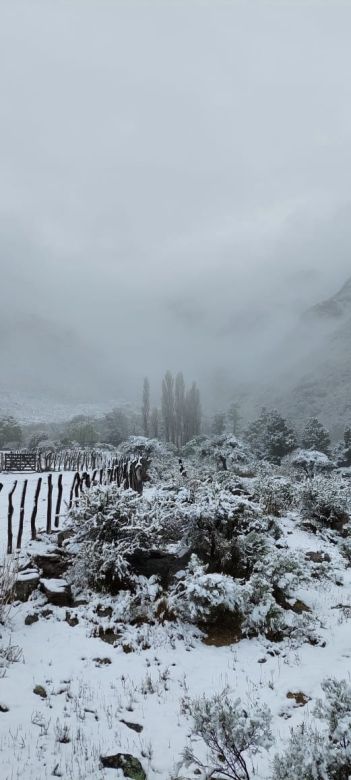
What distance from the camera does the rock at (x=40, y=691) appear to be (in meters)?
5.25

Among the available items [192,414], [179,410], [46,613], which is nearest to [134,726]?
[46,613]

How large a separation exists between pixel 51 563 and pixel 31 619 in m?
1.46

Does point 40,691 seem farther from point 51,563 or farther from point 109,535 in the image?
point 109,535

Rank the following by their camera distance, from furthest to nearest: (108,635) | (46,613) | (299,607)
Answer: (299,607) → (46,613) → (108,635)

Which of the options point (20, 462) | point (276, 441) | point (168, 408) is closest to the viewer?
point (20, 462)

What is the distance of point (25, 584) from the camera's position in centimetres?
756

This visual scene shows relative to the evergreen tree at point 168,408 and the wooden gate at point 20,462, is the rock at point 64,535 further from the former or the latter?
the evergreen tree at point 168,408

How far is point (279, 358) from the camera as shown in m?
180

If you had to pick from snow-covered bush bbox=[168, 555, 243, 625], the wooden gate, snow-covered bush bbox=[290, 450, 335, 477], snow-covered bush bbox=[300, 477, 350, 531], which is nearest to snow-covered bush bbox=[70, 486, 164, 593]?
snow-covered bush bbox=[168, 555, 243, 625]

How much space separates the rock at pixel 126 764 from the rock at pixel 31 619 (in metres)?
3.17

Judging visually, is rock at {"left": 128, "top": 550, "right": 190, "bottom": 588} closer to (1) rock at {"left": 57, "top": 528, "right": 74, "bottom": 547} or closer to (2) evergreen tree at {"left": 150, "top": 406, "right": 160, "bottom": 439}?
(1) rock at {"left": 57, "top": 528, "right": 74, "bottom": 547}

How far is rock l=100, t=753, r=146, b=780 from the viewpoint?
13.4 feet

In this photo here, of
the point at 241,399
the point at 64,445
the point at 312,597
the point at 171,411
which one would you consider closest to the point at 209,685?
the point at 312,597

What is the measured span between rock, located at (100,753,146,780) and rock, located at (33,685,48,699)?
136 centimetres
